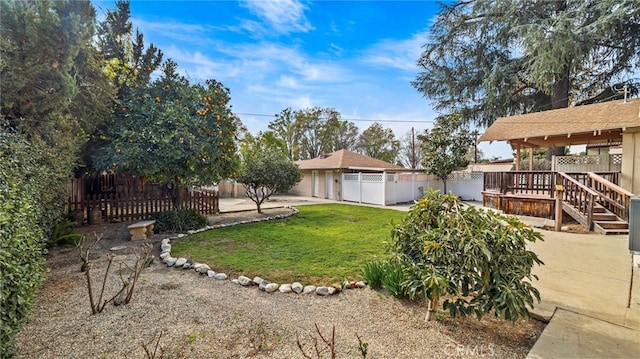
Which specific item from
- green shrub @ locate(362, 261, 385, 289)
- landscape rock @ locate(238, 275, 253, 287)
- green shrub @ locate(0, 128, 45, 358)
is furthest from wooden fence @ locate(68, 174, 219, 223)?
green shrub @ locate(362, 261, 385, 289)

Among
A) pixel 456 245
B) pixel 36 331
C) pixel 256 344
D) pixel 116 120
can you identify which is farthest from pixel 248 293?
pixel 116 120

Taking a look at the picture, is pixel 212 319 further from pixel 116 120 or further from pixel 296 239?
pixel 116 120

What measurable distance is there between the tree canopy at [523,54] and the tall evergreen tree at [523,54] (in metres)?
0.04

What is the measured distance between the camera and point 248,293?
145 inches

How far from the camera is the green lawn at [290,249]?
4.38m

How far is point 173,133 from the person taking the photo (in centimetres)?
723

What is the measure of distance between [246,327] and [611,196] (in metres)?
10.3

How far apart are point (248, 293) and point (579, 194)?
945 cm

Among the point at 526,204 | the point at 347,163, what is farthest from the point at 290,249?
the point at 347,163

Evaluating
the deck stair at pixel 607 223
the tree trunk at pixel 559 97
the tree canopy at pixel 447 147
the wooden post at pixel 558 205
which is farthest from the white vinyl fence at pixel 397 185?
the deck stair at pixel 607 223

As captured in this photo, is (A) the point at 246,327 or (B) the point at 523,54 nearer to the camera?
(A) the point at 246,327

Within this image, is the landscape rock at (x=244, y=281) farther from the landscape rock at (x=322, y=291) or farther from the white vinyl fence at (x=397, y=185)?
the white vinyl fence at (x=397, y=185)

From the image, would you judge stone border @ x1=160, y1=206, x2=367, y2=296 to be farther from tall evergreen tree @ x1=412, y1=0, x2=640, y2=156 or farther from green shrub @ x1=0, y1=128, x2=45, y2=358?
tall evergreen tree @ x1=412, y1=0, x2=640, y2=156

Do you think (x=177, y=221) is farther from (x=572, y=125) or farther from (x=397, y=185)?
(x=572, y=125)
